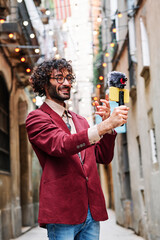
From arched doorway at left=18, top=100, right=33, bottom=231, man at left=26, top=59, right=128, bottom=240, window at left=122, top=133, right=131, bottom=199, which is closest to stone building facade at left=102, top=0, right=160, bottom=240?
window at left=122, top=133, right=131, bottom=199

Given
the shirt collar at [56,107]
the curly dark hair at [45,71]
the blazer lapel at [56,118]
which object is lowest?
the blazer lapel at [56,118]

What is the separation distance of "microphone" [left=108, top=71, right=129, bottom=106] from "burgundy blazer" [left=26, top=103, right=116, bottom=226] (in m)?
0.30

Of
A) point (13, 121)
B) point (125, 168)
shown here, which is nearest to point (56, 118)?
point (13, 121)

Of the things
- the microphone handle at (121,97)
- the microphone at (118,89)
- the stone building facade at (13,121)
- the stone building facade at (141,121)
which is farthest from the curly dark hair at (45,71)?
the stone building facade at (13,121)

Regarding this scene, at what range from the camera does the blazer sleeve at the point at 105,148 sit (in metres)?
3.24

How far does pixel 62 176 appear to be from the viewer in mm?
2926

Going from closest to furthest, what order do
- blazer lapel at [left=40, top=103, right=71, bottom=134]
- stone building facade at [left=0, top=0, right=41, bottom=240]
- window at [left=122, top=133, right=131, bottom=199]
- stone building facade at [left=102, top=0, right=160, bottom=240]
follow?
blazer lapel at [left=40, top=103, right=71, bottom=134]
stone building facade at [left=102, top=0, right=160, bottom=240]
stone building facade at [left=0, top=0, right=41, bottom=240]
window at [left=122, top=133, right=131, bottom=199]

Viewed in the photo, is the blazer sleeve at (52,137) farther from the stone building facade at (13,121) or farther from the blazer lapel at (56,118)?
the stone building facade at (13,121)

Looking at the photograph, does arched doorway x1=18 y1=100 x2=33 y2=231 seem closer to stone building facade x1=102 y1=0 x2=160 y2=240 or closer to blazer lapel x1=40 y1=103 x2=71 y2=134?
stone building facade x1=102 y1=0 x2=160 y2=240

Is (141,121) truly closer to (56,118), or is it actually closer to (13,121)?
(13,121)

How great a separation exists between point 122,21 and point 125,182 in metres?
5.15

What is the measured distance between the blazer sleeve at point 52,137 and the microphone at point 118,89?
283 mm

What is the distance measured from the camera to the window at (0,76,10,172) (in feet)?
40.1

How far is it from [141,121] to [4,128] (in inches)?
167
